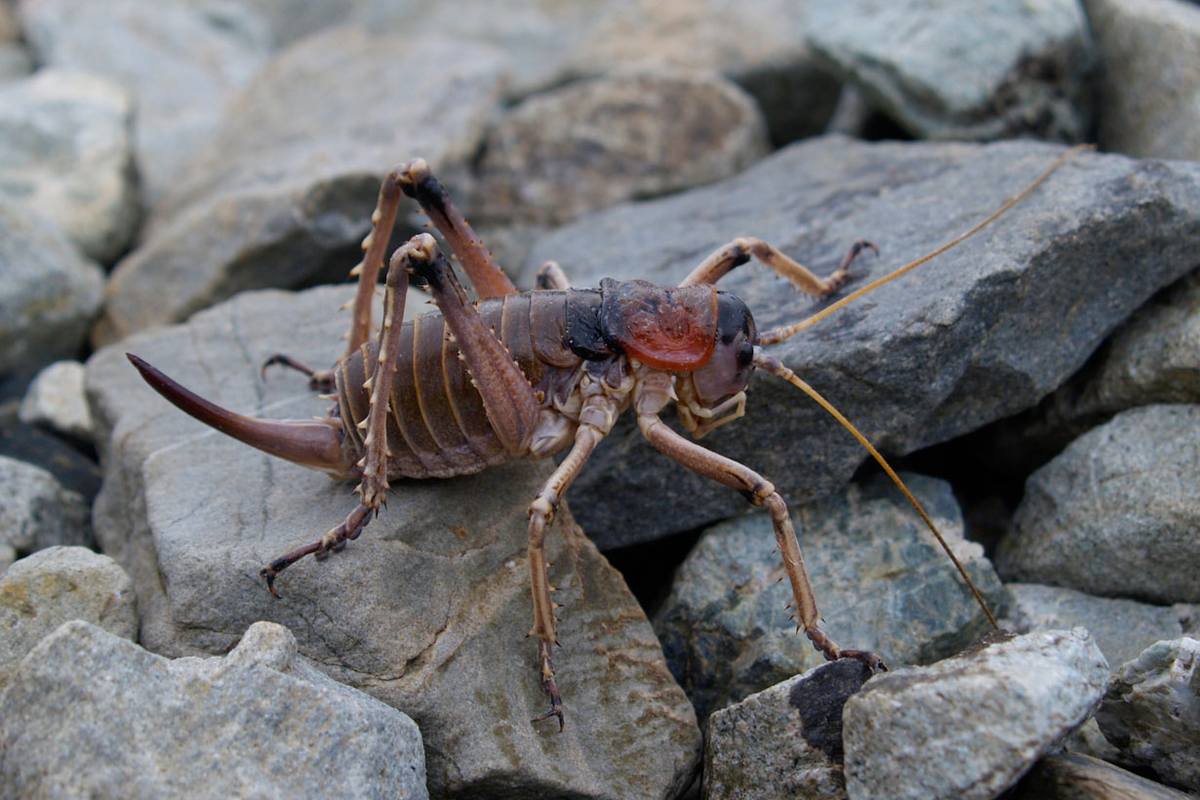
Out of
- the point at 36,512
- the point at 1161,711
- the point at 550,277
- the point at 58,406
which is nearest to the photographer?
the point at 1161,711

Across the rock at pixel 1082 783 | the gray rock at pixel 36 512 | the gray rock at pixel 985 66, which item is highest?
the gray rock at pixel 985 66

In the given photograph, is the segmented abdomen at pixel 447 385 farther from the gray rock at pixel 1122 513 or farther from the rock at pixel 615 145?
the rock at pixel 615 145

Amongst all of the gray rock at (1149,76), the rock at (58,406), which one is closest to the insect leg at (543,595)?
the rock at (58,406)

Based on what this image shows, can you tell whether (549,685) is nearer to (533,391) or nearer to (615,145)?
(533,391)

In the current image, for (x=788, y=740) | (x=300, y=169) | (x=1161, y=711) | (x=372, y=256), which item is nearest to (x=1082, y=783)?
(x=1161, y=711)

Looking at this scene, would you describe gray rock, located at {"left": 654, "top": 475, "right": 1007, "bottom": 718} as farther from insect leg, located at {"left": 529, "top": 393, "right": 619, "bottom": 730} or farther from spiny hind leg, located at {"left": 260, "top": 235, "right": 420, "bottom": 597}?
spiny hind leg, located at {"left": 260, "top": 235, "right": 420, "bottom": 597}

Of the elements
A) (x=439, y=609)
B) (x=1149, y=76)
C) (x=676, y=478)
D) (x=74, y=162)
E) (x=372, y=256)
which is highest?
(x=1149, y=76)

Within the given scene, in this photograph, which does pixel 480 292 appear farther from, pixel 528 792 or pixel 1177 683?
pixel 1177 683
